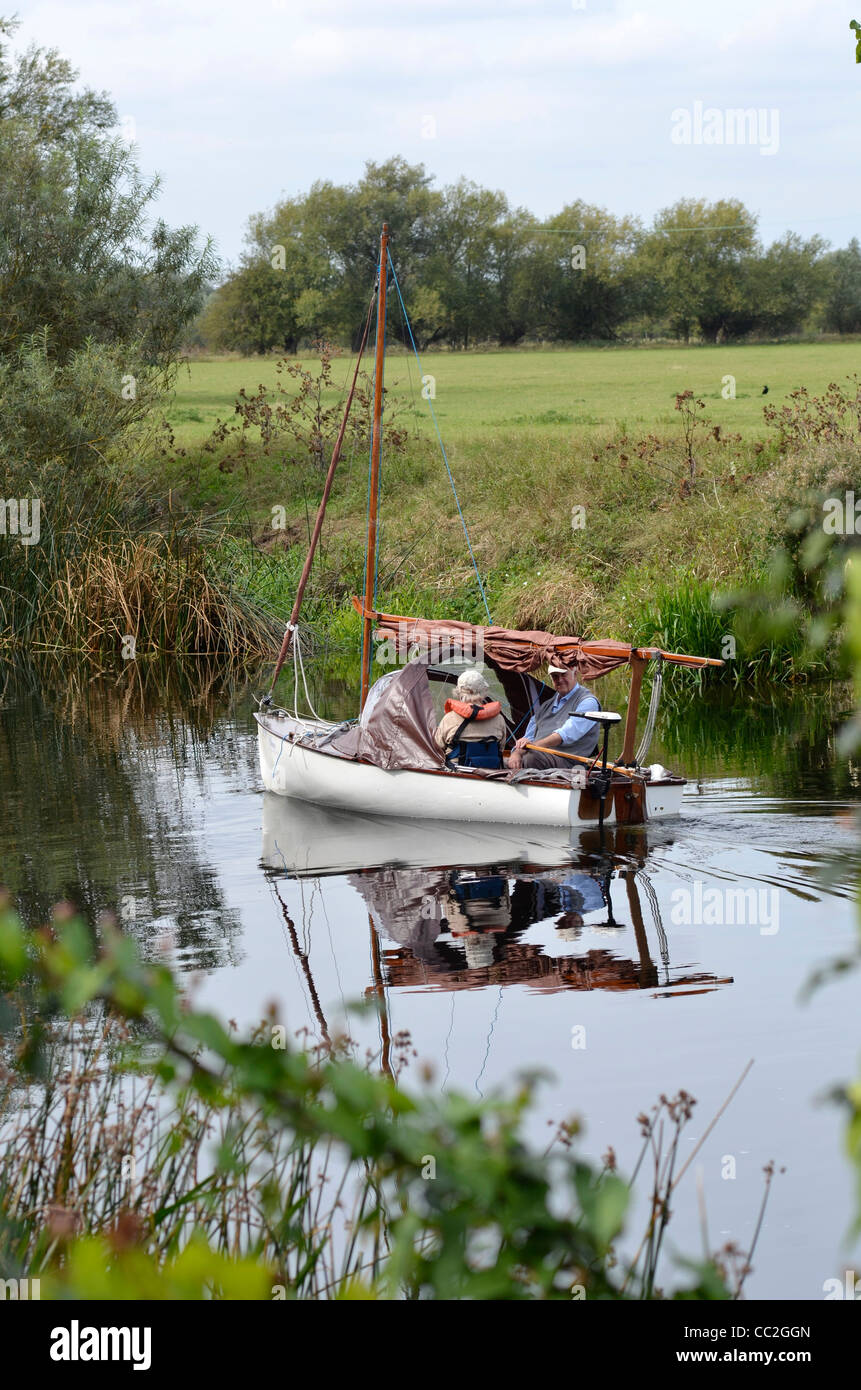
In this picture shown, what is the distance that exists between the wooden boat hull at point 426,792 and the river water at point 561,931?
235 mm

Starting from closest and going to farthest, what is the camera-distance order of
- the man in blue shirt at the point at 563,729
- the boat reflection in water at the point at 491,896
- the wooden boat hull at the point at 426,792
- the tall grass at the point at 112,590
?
the boat reflection in water at the point at 491,896 → the wooden boat hull at the point at 426,792 → the man in blue shirt at the point at 563,729 → the tall grass at the point at 112,590

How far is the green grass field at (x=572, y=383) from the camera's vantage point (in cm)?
4134

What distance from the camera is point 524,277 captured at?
249ft

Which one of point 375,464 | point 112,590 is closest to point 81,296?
point 112,590

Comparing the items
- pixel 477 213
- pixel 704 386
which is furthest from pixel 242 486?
pixel 477 213

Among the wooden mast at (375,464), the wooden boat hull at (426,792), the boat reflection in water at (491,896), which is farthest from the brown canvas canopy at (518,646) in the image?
the boat reflection in water at (491,896)

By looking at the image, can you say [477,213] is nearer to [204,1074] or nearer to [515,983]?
[515,983]

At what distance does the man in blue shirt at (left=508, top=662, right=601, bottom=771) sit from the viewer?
46.0 ft

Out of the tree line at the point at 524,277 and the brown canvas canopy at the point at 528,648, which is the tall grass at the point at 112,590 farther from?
the tree line at the point at 524,277

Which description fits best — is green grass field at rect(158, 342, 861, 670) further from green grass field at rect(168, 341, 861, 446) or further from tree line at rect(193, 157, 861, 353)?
tree line at rect(193, 157, 861, 353)

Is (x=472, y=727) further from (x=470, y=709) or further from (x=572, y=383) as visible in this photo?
(x=572, y=383)

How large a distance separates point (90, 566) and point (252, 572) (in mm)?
3914

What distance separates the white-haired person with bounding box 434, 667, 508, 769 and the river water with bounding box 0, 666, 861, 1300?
76 centimetres

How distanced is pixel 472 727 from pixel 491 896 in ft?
8.52
